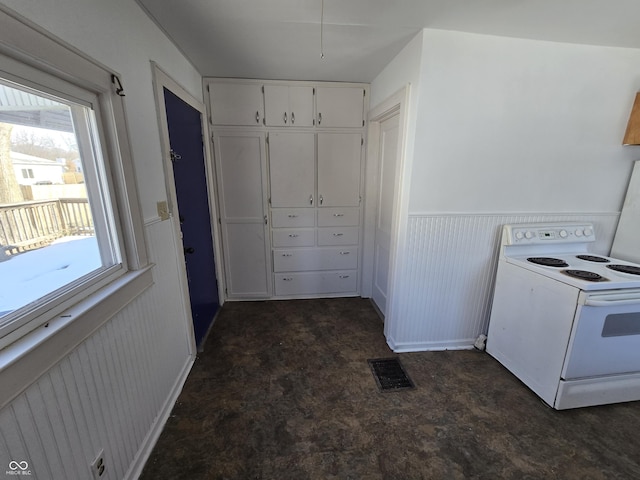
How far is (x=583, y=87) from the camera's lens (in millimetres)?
1880

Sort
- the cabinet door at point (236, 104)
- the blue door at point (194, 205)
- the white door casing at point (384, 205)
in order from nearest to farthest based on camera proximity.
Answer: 1. the blue door at point (194, 205)
2. the white door casing at point (384, 205)
3. the cabinet door at point (236, 104)

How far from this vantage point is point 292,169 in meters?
2.74

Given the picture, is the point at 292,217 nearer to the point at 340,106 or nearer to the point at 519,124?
the point at 340,106

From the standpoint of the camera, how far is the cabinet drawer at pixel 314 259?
9.73ft

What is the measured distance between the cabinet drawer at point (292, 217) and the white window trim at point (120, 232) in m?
1.54

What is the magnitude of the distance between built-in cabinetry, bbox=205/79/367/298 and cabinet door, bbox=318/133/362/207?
0.01 meters

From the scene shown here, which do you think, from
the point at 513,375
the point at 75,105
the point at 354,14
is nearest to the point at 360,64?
the point at 354,14

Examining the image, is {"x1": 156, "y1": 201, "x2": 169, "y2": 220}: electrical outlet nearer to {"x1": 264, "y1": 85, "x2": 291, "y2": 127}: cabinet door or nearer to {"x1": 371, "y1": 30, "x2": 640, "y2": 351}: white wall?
{"x1": 264, "y1": 85, "x2": 291, "y2": 127}: cabinet door

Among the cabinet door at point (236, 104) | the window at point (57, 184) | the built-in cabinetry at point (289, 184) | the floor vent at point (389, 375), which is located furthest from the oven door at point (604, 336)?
the cabinet door at point (236, 104)

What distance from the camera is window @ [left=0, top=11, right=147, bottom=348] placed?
808 millimetres

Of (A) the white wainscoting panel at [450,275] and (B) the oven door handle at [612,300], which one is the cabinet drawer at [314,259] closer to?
(A) the white wainscoting panel at [450,275]

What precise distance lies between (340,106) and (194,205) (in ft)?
5.68

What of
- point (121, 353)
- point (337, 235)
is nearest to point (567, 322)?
point (337, 235)

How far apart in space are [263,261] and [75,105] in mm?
2076
